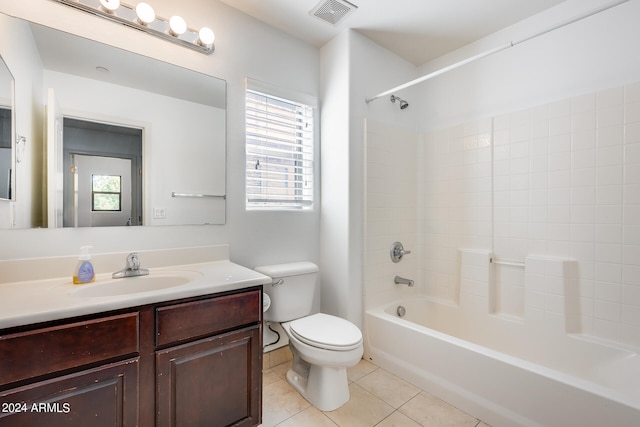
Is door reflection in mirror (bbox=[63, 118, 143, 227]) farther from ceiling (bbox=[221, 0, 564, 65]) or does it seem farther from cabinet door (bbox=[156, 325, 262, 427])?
ceiling (bbox=[221, 0, 564, 65])

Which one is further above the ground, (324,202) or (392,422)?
(324,202)

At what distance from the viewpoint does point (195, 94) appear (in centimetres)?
177

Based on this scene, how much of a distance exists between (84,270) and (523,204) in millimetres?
2581

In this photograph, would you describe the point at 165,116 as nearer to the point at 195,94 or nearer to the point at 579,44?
the point at 195,94

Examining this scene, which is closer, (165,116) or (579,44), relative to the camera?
(165,116)

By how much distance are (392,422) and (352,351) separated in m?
0.42

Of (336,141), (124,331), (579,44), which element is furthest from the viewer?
(336,141)

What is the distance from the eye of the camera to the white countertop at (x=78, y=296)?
930 mm

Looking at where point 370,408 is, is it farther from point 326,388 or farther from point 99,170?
point 99,170

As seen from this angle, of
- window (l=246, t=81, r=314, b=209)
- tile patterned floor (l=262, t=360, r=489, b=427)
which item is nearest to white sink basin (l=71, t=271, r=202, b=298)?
window (l=246, t=81, r=314, b=209)

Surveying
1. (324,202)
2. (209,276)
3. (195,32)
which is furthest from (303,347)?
(195,32)

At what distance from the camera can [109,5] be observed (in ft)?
4.78

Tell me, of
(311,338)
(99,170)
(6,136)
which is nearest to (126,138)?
(99,170)


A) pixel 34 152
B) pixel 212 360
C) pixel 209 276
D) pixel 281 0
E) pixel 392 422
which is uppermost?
pixel 281 0
